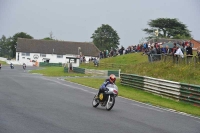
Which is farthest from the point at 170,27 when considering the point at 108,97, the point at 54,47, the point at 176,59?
the point at 108,97

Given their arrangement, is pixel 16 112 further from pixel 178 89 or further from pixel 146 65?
pixel 146 65

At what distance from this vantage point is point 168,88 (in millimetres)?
23453

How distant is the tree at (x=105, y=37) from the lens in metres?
135

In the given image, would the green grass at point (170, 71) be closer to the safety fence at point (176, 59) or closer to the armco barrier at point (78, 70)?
the safety fence at point (176, 59)

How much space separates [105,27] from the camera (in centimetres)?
13488

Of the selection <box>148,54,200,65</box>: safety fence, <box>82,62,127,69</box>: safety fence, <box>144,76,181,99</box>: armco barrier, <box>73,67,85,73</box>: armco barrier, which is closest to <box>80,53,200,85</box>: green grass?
<box>148,54,200,65</box>: safety fence

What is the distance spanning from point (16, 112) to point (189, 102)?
439 inches

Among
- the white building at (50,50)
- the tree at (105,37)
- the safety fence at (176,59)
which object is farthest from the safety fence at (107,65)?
the tree at (105,37)

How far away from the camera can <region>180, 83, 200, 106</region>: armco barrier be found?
66.6 ft

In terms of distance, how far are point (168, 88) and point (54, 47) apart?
97.6 metres

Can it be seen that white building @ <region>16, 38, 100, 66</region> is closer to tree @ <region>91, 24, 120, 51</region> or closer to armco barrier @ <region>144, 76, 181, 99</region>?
tree @ <region>91, 24, 120, 51</region>

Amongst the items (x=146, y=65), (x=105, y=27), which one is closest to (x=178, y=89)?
(x=146, y=65)

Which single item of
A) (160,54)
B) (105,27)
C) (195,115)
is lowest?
(195,115)

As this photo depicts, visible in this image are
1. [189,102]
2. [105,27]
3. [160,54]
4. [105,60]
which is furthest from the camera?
[105,27]
